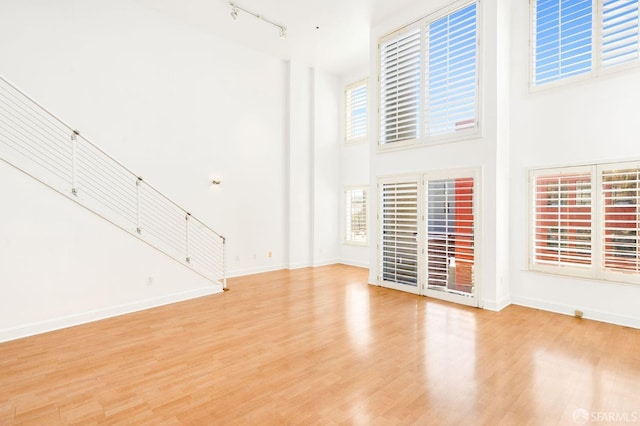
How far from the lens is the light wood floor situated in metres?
2.39

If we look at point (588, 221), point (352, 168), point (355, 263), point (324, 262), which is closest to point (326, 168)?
point (352, 168)

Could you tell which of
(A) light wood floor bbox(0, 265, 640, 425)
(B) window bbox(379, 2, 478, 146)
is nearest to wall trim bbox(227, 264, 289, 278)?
(A) light wood floor bbox(0, 265, 640, 425)

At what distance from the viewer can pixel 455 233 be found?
16.9ft

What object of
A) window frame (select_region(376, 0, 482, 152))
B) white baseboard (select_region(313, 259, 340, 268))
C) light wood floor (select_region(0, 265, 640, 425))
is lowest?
light wood floor (select_region(0, 265, 640, 425))

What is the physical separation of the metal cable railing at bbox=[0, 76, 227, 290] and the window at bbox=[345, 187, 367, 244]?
3.83 metres

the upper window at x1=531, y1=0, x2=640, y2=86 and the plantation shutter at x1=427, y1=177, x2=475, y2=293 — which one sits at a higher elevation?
the upper window at x1=531, y1=0, x2=640, y2=86

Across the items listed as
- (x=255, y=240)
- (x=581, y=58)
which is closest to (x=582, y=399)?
(x=581, y=58)

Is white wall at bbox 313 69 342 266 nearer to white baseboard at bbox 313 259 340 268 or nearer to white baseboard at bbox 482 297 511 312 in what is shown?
white baseboard at bbox 313 259 340 268

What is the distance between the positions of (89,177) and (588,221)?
763 cm

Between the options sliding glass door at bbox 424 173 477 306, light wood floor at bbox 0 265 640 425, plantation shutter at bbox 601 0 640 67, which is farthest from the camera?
sliding glass door at bbox 424 173 477 306

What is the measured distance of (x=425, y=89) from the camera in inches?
221

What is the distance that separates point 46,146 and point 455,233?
21.7 feet

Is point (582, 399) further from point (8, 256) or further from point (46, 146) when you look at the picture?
point (46, 146)

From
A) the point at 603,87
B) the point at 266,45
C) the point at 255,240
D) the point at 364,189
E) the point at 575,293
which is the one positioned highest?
the point at 266,45
